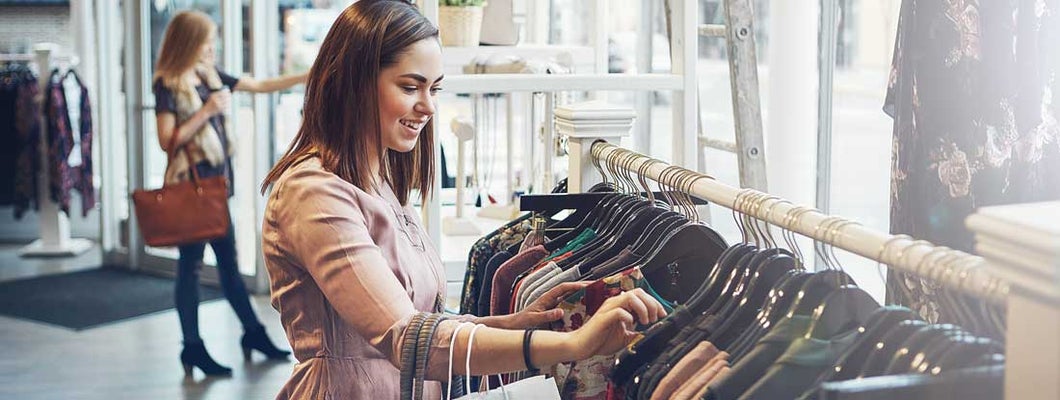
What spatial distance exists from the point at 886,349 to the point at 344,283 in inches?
31.7

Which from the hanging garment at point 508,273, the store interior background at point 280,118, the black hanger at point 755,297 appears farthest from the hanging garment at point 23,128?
the black hanger at point 755,297

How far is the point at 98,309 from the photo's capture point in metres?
6.69

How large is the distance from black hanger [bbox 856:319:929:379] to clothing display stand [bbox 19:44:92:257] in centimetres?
757

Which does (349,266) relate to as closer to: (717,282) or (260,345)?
(717,282)

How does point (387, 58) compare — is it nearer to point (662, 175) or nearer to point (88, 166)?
point (662, 175)

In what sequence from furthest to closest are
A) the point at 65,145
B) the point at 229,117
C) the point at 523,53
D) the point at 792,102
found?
the point at 65,145
the point at 229,117
the point at 792,102
the point at 523,53

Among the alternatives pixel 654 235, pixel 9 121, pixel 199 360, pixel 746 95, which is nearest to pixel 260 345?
pixel 199 360

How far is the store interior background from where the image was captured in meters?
4.43

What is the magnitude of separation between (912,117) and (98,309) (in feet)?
16.9

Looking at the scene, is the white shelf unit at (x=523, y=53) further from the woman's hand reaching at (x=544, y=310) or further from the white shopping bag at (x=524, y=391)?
the white shopping bag at (x=524, y=391)

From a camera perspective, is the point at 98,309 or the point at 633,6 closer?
the point at 98,309

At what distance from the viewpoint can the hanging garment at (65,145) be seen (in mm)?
7941

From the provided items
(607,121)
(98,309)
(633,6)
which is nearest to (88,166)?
(98,309)

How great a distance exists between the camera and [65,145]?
800 centimetres
